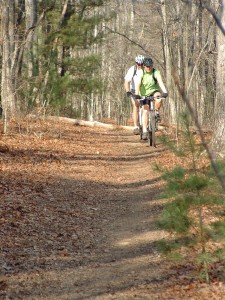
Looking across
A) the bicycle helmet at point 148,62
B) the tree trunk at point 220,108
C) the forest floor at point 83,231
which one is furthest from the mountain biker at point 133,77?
the tree trunk at point 220,108

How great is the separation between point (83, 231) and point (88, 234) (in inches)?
6.3

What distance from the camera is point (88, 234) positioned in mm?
7465

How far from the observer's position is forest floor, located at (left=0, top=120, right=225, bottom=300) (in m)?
5.55

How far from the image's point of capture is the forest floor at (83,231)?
555 centimetres

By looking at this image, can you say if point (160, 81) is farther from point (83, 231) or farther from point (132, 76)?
point (83, 231)

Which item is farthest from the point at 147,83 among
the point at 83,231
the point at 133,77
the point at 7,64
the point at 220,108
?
the point at 83,231

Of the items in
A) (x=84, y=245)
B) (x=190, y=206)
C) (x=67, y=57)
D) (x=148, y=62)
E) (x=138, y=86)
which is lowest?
(x=84, y=245)

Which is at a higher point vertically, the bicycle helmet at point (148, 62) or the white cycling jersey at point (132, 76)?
the bicycle helmet at point (148, 62)

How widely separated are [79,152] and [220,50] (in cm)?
487

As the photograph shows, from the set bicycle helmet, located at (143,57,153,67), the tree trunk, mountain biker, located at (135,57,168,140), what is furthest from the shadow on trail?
mountain biker, located at (135,57,168,140)

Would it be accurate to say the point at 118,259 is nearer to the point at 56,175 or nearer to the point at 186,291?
the point at 186,291

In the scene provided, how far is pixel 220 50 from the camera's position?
11258 mm

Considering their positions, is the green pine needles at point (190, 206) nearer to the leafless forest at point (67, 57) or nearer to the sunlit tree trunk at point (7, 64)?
the leafless forest at point (67, 57)

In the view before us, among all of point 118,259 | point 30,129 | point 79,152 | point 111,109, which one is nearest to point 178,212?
point 118,259
